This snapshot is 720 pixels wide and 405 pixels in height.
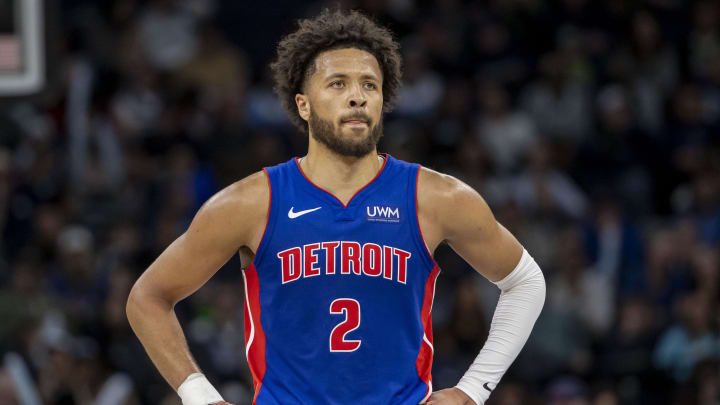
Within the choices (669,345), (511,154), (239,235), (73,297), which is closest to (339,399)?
(239,235)

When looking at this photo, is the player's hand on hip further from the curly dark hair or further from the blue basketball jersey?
the curly dark hair

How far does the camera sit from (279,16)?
13.2m

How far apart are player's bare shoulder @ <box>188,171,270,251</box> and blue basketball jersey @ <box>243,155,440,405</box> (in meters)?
0.04

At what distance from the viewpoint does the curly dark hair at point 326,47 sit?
4504 mm

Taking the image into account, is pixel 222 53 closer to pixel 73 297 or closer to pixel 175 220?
pixel 175 220

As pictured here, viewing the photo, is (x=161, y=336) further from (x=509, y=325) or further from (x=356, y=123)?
(x=509, y=325)

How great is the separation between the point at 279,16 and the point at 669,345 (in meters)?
6.25

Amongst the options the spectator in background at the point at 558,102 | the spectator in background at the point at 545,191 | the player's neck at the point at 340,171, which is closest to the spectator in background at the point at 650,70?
the spectator in background at the point at 558,102

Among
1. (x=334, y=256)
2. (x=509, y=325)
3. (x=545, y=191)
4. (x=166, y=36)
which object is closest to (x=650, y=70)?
(x=545, y=191)

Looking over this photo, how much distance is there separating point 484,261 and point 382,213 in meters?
0.49

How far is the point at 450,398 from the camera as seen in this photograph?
445 centimetres

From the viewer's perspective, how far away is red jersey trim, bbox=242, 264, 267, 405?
14.3 ft

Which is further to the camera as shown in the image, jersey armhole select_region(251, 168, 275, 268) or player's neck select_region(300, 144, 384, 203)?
player's neck select_region(300, 144, 384, 203)

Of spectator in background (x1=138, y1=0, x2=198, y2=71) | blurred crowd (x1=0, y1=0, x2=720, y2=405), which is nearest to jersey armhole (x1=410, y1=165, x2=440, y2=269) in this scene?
blurred crowd (x1=0, y1=0, x2=720, y2=405)
